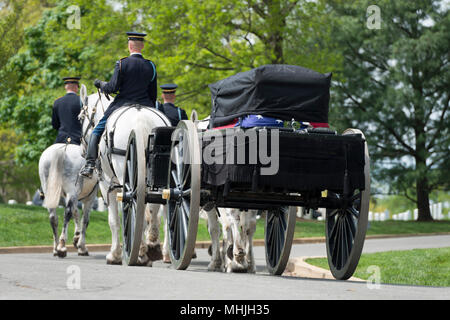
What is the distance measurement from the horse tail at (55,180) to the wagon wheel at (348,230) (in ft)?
19.7

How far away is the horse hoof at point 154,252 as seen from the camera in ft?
39.0

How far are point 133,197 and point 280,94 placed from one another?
2122mm

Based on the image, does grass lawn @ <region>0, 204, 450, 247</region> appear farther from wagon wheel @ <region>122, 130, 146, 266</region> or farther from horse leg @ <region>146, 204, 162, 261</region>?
wagon wheel @ <region>122, 130, 146, 266</region>

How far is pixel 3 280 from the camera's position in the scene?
303 inches

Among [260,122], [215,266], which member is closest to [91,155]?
[215,266]

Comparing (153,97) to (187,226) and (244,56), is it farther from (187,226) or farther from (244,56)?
(244,56)

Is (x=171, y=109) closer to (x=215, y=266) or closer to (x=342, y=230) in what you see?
(x=215, y=266)

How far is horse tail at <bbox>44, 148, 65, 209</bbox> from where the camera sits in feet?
47.4

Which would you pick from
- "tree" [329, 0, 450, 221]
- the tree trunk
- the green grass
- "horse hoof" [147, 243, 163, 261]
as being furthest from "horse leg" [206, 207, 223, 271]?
the tree trunk

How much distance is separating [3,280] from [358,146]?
3685 millimetres

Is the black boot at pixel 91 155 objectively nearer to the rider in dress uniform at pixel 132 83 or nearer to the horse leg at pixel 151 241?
the rider in dress uniform at pixel 132 83

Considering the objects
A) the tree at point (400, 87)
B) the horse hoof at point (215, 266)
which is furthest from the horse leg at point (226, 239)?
the tree at point (400, 87)
